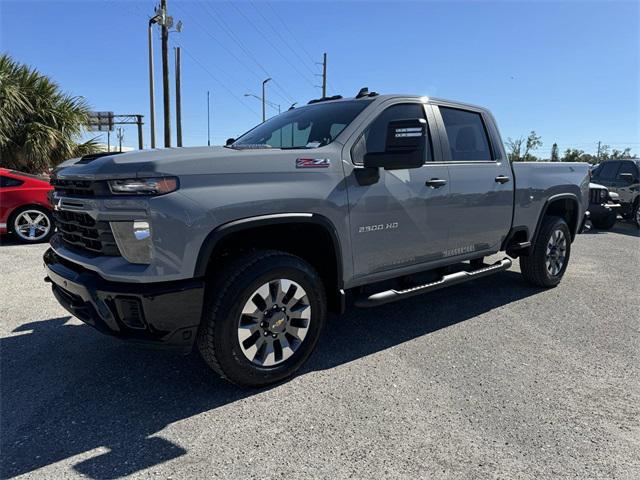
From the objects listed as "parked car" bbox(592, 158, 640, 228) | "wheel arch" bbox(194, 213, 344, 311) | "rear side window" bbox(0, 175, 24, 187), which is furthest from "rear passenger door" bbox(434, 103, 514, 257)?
"parked car" bbox(592, 158, 640, 228)

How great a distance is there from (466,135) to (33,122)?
12147 millimetres

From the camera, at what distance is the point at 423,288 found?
4.05 metres

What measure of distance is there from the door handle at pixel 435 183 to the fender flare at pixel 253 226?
1.07 m

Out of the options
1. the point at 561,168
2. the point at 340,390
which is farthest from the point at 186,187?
the point at 561,168

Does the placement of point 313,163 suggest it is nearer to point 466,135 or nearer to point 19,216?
point 466,135

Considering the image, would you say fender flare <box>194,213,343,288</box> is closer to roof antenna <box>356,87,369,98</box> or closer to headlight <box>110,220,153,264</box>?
headlight <box>110,220,153,264</box>

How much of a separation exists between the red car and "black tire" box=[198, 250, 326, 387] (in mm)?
6641

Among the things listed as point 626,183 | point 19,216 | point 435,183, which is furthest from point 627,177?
point 19,216

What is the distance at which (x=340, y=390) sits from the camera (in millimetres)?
3172

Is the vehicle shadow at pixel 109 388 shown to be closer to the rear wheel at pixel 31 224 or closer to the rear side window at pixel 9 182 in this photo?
the rear wheel at pixel 31 224

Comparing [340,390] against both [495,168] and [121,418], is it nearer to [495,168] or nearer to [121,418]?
[121,418]

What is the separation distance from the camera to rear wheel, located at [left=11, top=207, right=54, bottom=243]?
827 centimetres

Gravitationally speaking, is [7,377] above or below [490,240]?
below

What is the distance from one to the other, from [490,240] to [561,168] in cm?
160
